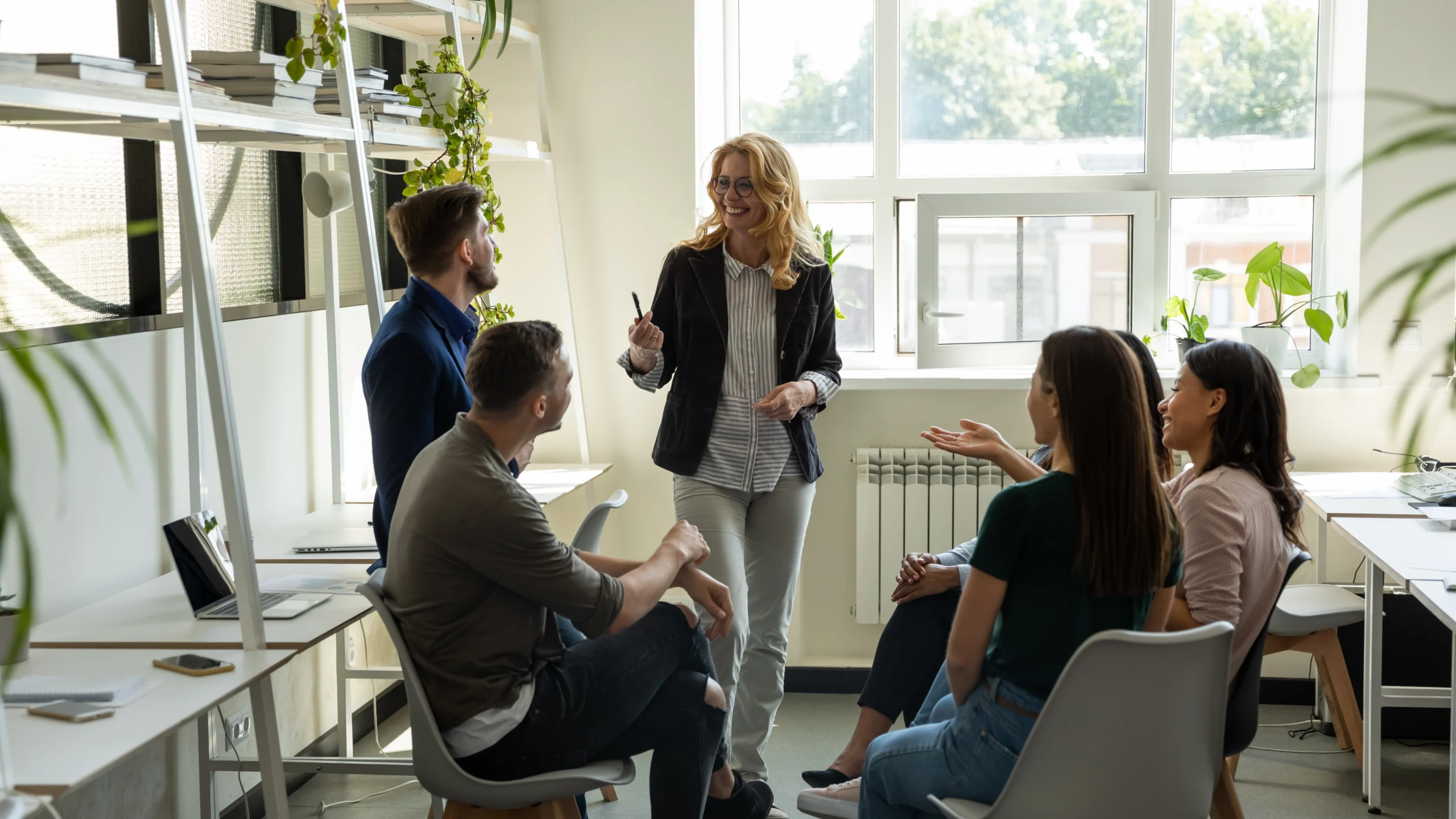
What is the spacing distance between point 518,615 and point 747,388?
1.11 m

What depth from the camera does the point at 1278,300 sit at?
155 inches

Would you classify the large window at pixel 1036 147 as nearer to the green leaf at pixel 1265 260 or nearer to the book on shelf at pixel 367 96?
the green leaf at pixel 1265 260

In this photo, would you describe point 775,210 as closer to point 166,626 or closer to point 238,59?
point 238,59

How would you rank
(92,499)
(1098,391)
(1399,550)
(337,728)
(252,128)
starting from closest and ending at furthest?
1. (1098,391)
2. (252,128)
3. (92,499)
4. (1399,550)
5. (337,728)

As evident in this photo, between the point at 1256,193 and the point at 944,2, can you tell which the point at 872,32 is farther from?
the point at 1256,193

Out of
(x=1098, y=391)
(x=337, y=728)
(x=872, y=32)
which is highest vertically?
(x=872, y=32)

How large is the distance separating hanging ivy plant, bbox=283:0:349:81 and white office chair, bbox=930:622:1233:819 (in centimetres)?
178

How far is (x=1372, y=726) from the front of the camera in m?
3.02

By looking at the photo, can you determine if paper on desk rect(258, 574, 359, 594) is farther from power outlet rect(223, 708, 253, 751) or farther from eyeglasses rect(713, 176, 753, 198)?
eyeglasses rect(713, 176, 753, 198)

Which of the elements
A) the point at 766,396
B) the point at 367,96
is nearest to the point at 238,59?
the point at 367,96

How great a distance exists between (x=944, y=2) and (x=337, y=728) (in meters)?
3.02

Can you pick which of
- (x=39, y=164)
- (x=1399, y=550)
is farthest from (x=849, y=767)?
(x=39, y=164)

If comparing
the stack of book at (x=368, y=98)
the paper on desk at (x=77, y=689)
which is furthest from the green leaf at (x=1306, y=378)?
the paper on desk at (x=77, y=689)

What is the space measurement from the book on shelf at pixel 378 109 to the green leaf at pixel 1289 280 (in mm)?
2662
